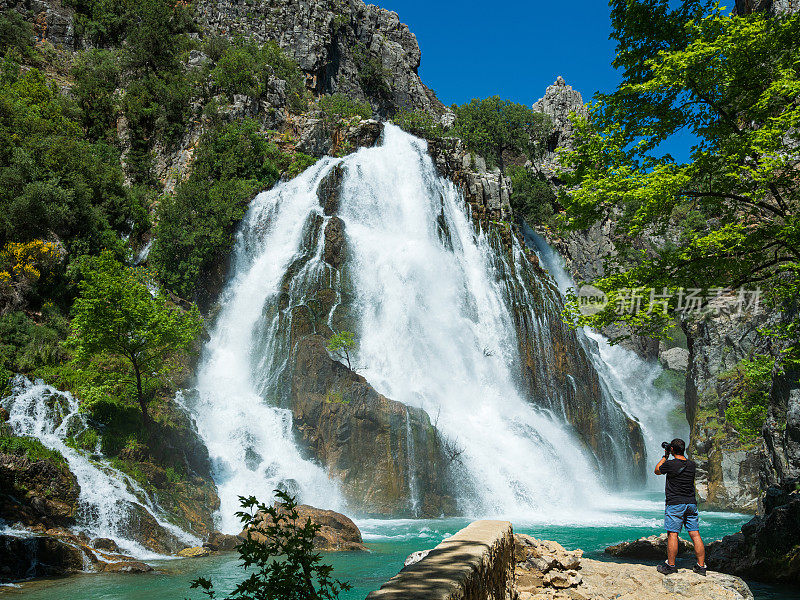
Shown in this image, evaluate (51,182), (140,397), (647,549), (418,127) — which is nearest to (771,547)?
(647,549)

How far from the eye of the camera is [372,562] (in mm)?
12492

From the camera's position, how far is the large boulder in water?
20141 millimetres

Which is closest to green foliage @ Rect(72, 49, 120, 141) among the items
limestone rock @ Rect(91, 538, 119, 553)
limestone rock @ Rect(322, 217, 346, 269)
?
limestone rock @ Rect(322, 217, 346, 269)

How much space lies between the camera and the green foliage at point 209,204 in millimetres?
28250

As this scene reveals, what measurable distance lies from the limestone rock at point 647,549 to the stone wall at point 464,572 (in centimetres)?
644

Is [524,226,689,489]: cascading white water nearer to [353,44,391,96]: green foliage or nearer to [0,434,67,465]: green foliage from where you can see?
[353,44,391,96]: green foliage

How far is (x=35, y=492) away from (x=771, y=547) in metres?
16.4

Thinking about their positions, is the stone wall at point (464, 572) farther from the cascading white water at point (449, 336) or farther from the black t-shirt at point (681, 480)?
the cascading white water at point (449, 336)

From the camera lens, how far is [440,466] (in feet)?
68.8

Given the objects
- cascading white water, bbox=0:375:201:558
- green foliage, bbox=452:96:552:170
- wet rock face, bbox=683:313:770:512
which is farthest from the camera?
green foliage, bbox=452:96:552:170

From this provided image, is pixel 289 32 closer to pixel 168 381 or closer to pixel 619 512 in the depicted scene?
pixel 168 381

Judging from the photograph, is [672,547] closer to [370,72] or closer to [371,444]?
[371,444]

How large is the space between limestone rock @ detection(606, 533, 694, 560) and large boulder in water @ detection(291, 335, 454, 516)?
9.29 metres

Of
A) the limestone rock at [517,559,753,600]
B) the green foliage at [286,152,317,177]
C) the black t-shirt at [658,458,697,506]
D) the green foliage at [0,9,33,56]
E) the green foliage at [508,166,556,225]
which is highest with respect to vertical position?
the green foliage at [0,9,33,56]
